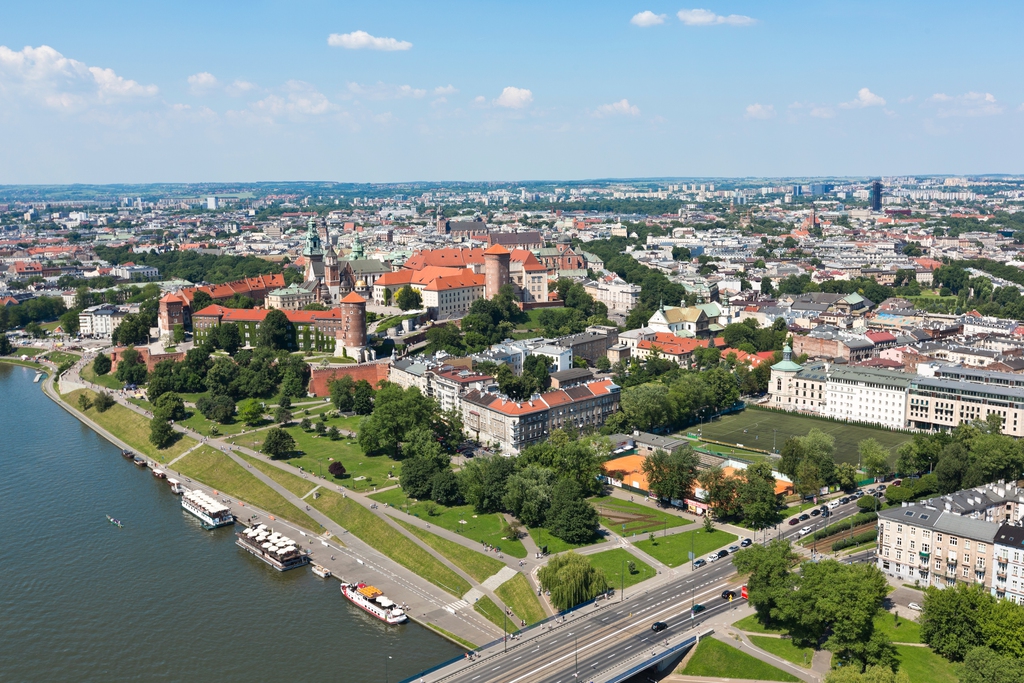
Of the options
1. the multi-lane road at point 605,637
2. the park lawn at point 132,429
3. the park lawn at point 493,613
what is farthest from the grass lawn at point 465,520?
the park lawn at point 132,429

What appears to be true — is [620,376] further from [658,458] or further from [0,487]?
[0,487]

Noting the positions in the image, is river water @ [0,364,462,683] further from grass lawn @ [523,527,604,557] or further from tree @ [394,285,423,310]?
tree @ [394,285,423,310]

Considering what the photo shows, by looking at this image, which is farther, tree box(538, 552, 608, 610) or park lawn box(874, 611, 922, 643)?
tree box(538, 552, 608, 610)

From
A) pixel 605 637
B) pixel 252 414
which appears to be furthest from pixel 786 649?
pixel 252 414

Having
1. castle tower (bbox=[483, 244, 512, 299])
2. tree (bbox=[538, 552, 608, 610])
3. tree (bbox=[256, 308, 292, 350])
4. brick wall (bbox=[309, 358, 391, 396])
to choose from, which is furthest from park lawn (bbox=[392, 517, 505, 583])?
castle tower (bbox=[483, 244, 512, 299])

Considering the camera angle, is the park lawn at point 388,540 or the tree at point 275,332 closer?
the park lawn at point 388,540

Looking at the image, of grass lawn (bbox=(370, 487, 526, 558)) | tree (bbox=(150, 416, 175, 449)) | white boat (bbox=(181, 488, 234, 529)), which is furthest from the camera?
tree (bbox=(150, 416, 175, 449))

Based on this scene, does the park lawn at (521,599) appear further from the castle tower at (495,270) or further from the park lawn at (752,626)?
the castle tower at (495,270)
